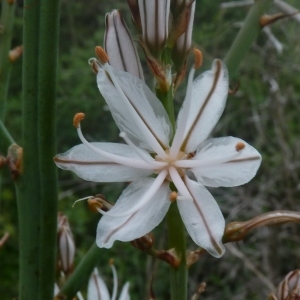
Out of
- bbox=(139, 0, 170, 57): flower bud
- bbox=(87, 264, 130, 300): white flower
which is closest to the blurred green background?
bbox=(87, 264, 130, 300): white flower

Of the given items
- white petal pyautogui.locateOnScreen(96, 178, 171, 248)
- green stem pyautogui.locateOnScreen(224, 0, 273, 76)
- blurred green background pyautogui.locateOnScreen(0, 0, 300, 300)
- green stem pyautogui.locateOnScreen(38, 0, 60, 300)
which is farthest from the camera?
blurred green background pyautogui.locateOnScreen(0, 0, 300, 300)

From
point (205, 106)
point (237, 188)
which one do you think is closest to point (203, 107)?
point (205, 106)

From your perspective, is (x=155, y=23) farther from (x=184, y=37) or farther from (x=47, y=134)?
(x=47, y=134)

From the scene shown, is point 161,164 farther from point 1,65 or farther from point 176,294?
point 1,65

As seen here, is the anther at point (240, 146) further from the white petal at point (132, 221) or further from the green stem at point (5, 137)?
the green stem at point (5, 137)

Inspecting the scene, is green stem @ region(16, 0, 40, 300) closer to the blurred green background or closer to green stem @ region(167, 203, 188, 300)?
green stem @ region(167, 203, 188, 300)
